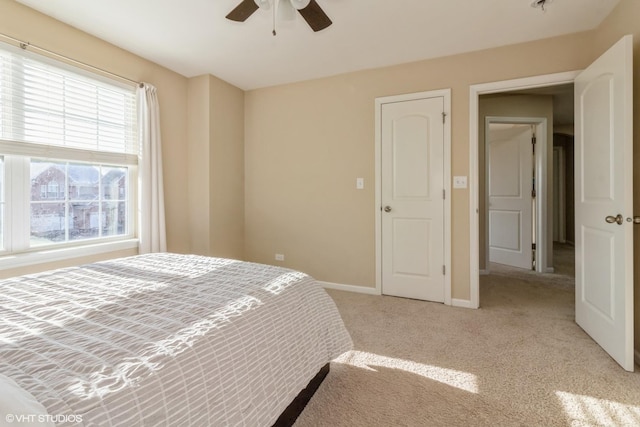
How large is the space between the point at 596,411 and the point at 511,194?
154 inches

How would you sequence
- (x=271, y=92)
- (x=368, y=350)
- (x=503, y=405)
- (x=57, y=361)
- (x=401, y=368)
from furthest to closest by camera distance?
(x=271, y=92) < (x=368, y=350) < (x=401, y=368) < (x=503, y=405) < (x=57, y=361)

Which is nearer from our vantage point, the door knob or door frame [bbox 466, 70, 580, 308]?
the door knob

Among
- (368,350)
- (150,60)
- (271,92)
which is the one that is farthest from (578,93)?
(150,60)

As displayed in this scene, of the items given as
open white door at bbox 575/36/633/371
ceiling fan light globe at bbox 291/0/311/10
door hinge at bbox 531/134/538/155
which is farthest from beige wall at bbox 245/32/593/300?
door hinge at bbox 531/134/538/155

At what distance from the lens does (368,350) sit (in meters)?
2.15

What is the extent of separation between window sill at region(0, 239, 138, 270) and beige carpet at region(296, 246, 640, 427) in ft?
7.50

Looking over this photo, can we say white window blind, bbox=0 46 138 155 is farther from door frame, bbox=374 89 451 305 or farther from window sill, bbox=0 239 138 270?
door frame, bbox=374 89 451 305

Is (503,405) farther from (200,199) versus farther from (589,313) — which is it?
(200,199)

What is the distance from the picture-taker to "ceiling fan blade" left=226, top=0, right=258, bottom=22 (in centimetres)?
186

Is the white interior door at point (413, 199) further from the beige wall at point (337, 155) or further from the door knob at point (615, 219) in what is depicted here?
the door knob at point (615, 219)

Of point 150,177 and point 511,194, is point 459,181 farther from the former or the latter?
point 150,177

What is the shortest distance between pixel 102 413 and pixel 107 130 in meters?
2.92

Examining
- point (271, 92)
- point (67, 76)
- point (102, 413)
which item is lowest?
point (102, 413)

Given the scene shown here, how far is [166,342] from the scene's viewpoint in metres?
0.94
